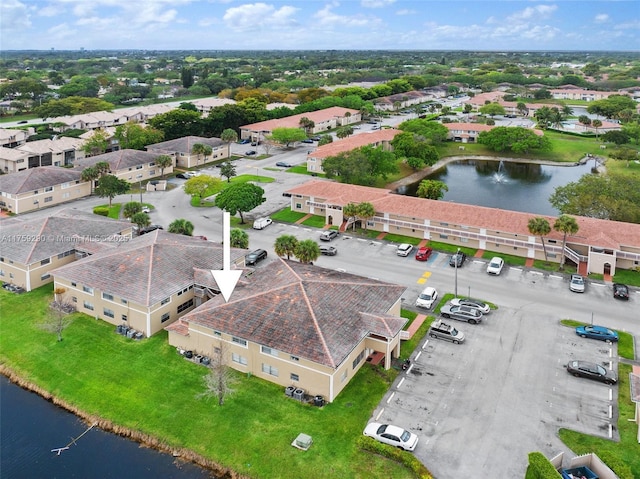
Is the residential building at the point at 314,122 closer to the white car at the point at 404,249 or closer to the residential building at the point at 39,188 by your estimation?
the residential building at the point at 39,188

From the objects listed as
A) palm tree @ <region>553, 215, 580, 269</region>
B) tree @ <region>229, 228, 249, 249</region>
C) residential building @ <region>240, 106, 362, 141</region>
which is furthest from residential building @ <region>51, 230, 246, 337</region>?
residential building @ <region>240, 106, 362, 141</region>

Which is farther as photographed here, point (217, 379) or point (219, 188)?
point (219, 188)

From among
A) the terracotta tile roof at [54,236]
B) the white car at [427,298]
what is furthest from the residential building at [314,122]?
the white car at [427,298]

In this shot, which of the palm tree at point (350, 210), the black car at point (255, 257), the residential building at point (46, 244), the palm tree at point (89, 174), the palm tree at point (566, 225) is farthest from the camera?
the palm tree at point (89, 174)

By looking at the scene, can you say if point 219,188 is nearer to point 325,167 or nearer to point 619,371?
point 325,167

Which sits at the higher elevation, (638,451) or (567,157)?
(567,157)

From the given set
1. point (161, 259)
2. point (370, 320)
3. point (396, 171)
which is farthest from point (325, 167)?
point (370, 320)

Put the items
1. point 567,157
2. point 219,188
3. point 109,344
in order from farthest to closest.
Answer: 1. point 567,157
2. point 219,188
3. point 109,344

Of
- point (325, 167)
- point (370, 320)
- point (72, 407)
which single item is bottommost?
point (72, 407)
